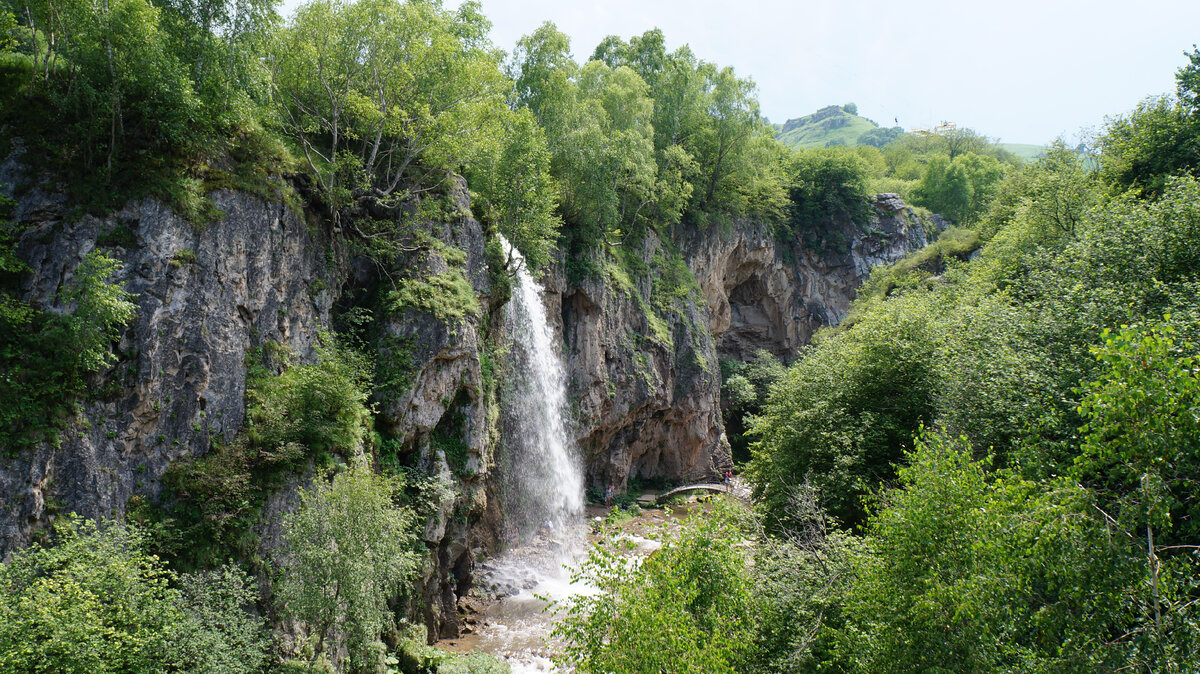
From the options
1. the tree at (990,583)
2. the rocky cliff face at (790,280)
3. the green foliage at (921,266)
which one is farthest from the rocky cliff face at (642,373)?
the tree at (990,583)

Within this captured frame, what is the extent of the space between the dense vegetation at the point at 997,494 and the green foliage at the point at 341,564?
4906 mm

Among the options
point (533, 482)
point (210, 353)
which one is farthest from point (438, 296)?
point (533, 482)

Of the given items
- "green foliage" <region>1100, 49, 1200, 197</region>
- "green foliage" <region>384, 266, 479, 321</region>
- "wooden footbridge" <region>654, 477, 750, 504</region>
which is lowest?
"wooden footbridge" <region>654, 477, 750, 504</region>

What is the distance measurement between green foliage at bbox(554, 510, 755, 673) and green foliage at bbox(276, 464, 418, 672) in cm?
456

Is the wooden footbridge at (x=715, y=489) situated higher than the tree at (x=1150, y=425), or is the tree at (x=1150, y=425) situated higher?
the tree at (x=1150, y=425)

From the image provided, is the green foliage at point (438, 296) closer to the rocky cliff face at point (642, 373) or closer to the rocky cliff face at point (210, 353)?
the rocky cliff face at point (210, 353)

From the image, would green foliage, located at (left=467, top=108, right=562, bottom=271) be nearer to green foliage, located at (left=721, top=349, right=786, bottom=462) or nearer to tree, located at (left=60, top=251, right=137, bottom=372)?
tree, located at (left=60, top=251, right=137, bottom=372)

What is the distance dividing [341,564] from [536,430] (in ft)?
45.3

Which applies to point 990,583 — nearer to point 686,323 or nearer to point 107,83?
point 107,83

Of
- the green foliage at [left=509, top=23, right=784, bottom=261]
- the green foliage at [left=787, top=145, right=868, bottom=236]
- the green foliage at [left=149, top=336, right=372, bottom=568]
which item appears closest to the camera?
the green foliage at [left=149, top=336, right=372, bottom=568]

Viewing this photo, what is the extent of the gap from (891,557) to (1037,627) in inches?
86.4

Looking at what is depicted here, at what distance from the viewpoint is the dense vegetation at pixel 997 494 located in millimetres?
7254

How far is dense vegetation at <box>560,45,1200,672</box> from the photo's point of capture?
7254 mm

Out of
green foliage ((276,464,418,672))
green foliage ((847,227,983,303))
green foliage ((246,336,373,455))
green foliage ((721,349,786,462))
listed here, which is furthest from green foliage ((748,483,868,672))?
green foliage ((721,349,786,462))
